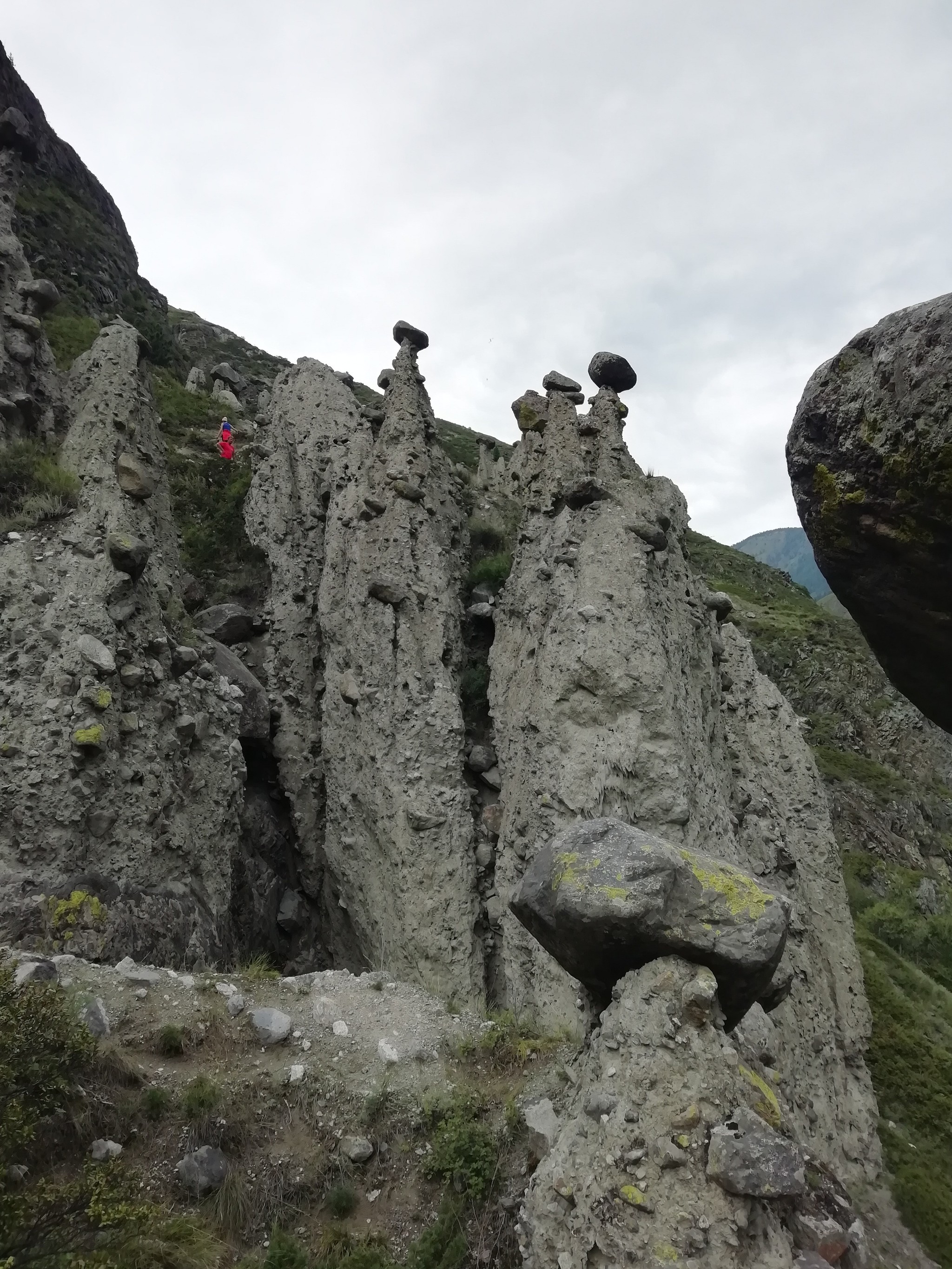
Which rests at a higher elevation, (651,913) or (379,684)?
(379,684)

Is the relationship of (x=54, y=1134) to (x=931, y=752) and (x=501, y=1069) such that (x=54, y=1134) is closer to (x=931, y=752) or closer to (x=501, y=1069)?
(x=501, y=1069)

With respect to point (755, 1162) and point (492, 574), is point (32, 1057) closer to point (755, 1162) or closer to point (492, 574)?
point (755, 1162)

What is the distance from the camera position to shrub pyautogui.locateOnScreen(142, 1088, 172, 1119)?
535 cm

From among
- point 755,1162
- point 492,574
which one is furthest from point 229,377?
point 755,1162

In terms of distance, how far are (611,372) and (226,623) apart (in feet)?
30.2

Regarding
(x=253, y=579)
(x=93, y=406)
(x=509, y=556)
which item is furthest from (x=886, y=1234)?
(x=93, y=406)

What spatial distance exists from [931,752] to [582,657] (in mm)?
25052

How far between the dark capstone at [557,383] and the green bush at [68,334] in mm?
12421

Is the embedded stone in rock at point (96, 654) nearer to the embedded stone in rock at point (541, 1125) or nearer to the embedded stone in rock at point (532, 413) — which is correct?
the embedded stone in rock at point (541, 1125)

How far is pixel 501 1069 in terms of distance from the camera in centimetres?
643

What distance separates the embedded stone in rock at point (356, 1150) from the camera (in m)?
5.45

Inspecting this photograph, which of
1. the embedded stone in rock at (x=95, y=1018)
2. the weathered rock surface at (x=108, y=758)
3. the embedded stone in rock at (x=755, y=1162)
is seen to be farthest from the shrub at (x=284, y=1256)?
the weathered rock surface at (x=108, y=758)

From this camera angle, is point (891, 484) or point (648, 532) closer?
point (891, 484)

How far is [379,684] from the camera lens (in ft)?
38.1
